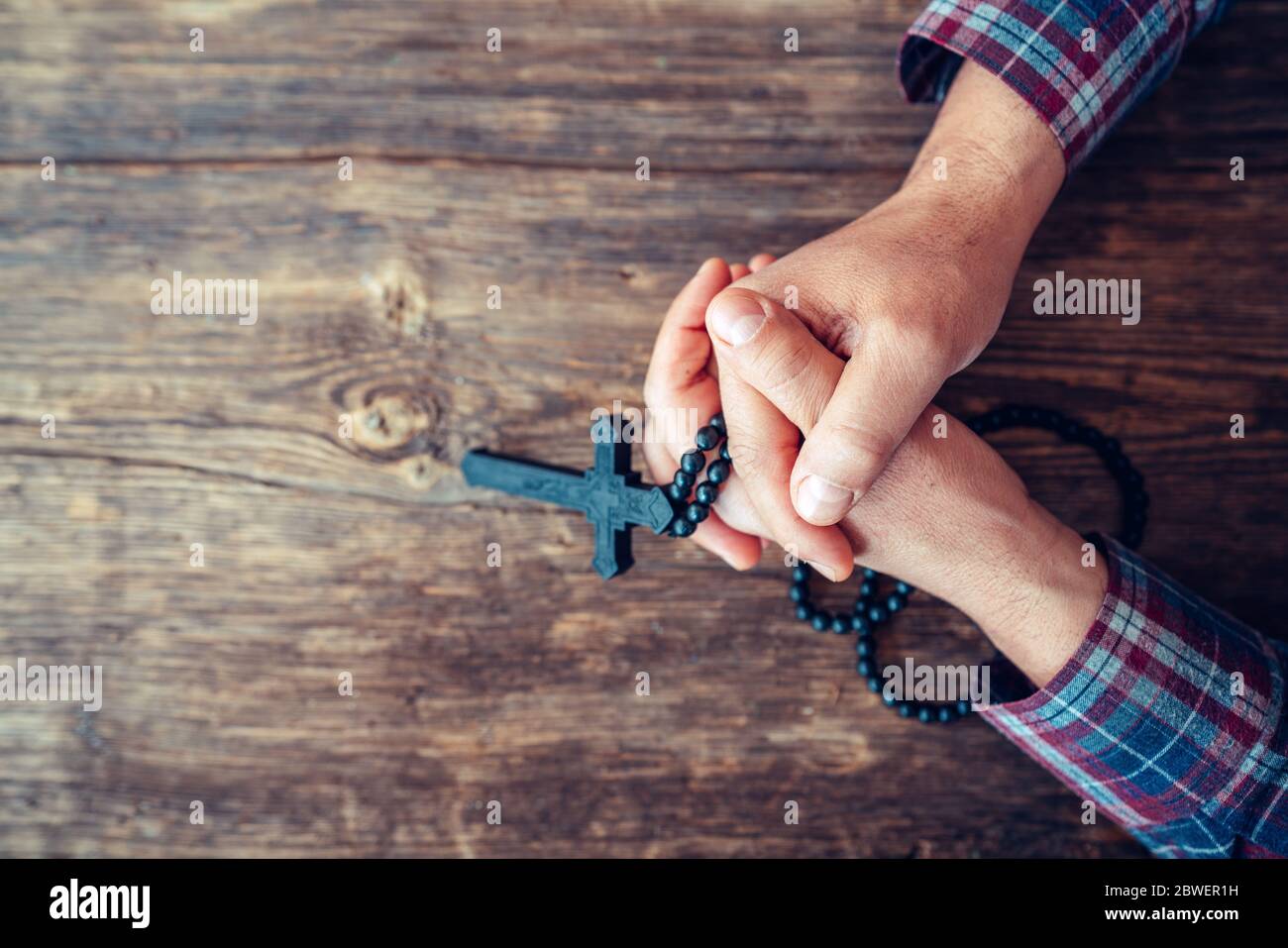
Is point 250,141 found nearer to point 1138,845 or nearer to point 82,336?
point 82,336

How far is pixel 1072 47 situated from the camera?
832mm

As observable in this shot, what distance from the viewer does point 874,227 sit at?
826 millimetres

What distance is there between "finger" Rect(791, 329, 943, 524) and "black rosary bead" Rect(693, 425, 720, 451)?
11cm

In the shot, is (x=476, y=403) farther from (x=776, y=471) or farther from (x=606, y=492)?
(x=776, y=471)

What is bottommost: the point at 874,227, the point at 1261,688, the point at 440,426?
the point at 1261,688

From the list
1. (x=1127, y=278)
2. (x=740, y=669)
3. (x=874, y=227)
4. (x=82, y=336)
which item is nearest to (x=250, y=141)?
(x=82, y=336)

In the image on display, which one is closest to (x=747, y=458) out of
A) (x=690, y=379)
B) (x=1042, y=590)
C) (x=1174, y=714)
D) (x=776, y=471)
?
(x=776, y=471)

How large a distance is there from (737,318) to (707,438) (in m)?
0.15

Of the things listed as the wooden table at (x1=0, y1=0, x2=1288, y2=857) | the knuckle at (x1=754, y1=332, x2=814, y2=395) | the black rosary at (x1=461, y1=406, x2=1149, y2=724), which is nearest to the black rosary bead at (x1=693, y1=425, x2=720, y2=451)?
the black rosary at (x1=461, y1=406, x2=1149, y2=724)

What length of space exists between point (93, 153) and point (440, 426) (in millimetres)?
586

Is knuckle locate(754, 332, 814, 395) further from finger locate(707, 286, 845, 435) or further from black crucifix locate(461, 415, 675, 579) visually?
black crucifix locate(461, 415, 675, 579)

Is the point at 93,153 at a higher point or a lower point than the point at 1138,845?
higher

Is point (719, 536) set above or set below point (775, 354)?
below

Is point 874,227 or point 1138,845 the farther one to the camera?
point 1138,845
